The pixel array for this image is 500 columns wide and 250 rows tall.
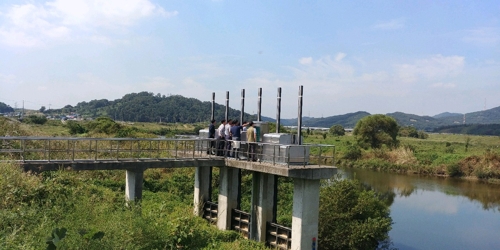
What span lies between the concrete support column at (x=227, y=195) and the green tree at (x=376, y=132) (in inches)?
2196

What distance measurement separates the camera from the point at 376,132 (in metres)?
73.9

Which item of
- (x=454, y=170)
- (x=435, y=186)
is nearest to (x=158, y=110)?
(x=454, y=170)

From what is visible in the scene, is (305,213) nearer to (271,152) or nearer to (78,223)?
→ (271,152)

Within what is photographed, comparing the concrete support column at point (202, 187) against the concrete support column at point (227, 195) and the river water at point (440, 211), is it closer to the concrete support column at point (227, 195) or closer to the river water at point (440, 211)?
the concrete support column at point (227, 195)

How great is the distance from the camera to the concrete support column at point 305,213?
14.9m

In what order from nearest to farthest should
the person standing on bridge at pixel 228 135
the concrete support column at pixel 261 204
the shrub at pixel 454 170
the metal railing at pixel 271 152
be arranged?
the metal railing at pixel 271 152, the concrete support column at pixel 261 204, the person standing on bridge at pixel 228 135, the shrub at pixel 454 170

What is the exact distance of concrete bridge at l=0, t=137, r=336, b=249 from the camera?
1497 cm

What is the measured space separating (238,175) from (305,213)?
5.41m

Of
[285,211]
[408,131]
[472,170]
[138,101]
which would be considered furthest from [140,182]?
[138,101]

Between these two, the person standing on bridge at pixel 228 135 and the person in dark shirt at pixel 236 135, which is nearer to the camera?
the person in dark shirt at pixel 236 135

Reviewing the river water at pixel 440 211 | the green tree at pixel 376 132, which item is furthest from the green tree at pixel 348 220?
the green tree at pixel 376 132

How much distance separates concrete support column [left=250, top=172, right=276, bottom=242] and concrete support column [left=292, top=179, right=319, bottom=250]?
2658mm

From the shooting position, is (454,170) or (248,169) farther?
(454,170)

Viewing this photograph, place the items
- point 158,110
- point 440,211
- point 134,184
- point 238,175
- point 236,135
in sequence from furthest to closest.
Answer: point 158,110 < point 440,211 < point 238,175 < point 236,135 < point 134,184
